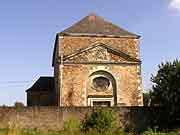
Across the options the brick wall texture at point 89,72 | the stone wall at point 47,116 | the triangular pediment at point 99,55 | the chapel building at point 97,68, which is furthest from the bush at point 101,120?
the triangular pediment at point 99,55

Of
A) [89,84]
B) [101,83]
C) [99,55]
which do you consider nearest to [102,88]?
[101,83]

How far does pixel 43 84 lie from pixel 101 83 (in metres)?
8.47

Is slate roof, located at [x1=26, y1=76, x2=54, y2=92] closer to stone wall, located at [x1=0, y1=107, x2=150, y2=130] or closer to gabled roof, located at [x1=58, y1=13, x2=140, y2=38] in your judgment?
gabled roof, located at [x1=58, y1=13, x2=140, y2=38]

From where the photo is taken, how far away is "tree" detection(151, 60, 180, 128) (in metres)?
25.8

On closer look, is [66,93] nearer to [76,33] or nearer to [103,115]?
[76,33]

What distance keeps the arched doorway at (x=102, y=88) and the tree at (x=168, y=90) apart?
190 inches

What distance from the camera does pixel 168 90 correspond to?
1030 inches

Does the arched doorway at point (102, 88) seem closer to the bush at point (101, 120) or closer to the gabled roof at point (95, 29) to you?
the gabled roof at point (95, 29)

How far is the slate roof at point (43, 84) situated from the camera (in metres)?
37.0

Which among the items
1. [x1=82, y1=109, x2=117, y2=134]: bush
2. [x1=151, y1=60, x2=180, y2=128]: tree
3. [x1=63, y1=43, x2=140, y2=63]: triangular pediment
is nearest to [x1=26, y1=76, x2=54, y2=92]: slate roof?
[x1=63, y1=43, x2=140, y2=63]: triangular pediment

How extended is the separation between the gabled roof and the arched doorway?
150 inches

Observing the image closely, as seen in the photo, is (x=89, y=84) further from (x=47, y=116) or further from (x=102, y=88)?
(x=47, y=116)

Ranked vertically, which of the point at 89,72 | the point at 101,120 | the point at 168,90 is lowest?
the point at 101,120

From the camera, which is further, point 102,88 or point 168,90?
point 102,88
